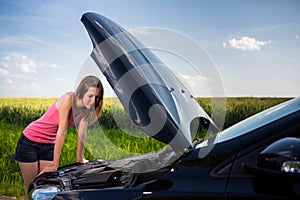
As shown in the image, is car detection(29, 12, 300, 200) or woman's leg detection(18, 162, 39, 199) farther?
woman's leg detection(18, 162, 39, 199)

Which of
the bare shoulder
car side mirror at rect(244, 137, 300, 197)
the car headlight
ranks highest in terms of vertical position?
the bare shoulder

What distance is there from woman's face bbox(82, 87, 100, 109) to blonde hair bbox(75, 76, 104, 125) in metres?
0.03

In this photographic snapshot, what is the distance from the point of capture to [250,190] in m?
1.71

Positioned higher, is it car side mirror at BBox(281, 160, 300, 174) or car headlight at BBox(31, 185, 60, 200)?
car side mirror at BBox(281, 160, 300, 174)

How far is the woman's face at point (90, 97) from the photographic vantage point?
10.8 ft

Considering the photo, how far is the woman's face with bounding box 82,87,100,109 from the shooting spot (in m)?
3.29

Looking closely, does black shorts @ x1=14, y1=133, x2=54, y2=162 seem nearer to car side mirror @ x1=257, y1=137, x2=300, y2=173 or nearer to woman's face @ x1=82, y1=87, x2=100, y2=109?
woman's face @ x1=82, y1=87, x2=100, y2=109

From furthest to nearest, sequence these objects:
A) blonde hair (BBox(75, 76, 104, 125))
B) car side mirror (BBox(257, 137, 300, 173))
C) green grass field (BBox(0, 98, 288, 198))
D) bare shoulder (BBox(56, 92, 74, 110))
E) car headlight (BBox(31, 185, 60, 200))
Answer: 1. green grass field (BBox(0, 98, 288, 198))
2. bare shoulder (BBox(56, 92, 74, 110))
3. blonde hair (BBox(75, 76, 104, 125))
4. car headlight (BBox(31, 185, 60, 200))
5. car side mirror (BBox(257, 137, 300, 173))

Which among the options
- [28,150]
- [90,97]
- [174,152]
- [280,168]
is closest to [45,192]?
[174,152]

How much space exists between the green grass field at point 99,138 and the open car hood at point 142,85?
35 cm

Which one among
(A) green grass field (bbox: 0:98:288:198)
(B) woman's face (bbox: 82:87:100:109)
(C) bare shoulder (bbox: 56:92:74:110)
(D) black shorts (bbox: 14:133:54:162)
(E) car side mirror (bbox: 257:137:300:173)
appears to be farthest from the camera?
(D) black shorts (bbox: 14:133:54:162)

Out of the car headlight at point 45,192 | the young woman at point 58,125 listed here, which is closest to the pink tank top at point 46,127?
the young woman at point 58,125

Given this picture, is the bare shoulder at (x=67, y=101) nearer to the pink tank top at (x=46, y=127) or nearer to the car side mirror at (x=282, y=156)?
the pink tank top at (x=46, y=127)

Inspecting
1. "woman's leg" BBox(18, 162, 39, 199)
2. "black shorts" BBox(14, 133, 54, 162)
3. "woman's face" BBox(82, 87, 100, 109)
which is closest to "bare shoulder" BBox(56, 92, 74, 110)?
"woman's face" BBox(82, 87, 100, 109)
